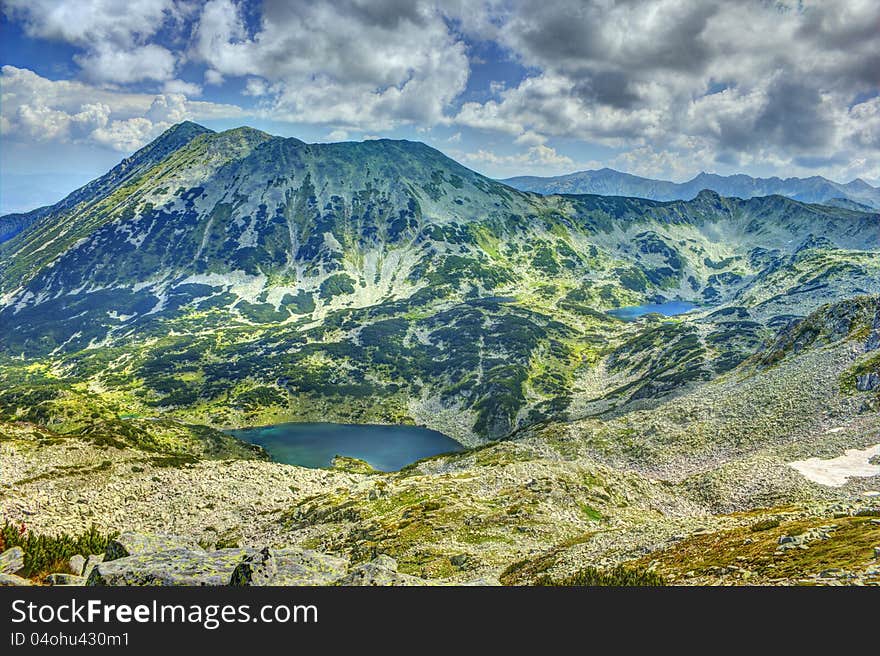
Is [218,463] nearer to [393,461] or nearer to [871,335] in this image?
[393,461]

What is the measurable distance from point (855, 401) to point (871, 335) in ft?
69.8

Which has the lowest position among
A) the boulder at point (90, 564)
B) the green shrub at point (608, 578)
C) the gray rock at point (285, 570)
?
the green shrub at point (608, 578)

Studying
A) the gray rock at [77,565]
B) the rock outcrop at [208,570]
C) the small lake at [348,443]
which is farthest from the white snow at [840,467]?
the small lake at [348,443]

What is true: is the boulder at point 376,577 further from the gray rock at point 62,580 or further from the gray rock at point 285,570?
the gray rock at point 62,580

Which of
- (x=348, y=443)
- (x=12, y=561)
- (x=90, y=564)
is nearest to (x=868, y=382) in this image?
(x=90, y=564)

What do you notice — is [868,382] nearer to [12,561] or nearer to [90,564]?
[90,564]

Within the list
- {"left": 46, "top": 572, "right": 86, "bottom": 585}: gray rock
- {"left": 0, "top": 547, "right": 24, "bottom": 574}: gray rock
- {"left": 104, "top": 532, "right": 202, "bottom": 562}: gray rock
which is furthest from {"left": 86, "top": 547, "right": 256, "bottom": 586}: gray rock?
{"left": 0, "top": 547, "right": 24, "bottom": 574}: gray rock

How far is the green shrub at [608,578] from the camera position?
27.8 metres

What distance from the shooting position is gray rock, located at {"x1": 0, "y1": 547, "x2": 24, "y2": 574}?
26145 mm

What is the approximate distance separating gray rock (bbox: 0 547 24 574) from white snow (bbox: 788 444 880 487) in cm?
6946

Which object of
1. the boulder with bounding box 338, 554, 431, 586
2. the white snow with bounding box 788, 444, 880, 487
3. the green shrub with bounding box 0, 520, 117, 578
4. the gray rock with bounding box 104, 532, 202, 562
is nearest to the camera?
the green shrub with bounding box 0, 520, 117, 578

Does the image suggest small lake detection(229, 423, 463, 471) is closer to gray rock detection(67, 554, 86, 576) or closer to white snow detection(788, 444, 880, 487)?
white snow detection(788, 444, 880, 487)

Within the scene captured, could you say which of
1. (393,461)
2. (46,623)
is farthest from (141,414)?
(46,623)

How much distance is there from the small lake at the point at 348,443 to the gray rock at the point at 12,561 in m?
121
